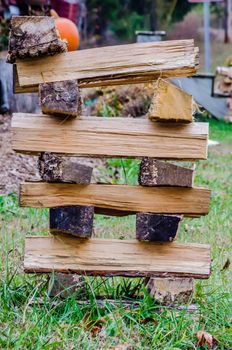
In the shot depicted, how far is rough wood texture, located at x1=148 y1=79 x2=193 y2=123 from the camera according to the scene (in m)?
3.29

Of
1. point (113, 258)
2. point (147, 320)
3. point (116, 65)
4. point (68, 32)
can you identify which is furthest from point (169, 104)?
point (68, 32)

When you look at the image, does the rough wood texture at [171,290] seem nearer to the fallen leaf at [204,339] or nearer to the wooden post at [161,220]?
the wooden post at [161,220]

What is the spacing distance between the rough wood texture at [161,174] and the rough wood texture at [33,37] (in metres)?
0.69

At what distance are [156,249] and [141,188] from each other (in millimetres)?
314

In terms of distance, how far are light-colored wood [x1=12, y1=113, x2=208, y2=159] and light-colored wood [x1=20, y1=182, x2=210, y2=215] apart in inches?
6.9

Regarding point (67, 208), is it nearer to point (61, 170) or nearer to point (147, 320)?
point (61, 170)

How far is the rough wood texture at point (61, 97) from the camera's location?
3332mm

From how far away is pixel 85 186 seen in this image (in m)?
3.47

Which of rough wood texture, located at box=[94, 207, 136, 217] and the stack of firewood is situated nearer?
the stack of firewood

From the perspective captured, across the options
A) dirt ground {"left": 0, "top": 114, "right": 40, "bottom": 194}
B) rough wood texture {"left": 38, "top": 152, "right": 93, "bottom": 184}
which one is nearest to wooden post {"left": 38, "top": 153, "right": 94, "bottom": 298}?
rough wood texture {"left": 38, "top": 152, "right": 93, "bottom": 184}

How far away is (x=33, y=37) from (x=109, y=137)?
588 millimetres

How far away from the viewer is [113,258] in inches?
138

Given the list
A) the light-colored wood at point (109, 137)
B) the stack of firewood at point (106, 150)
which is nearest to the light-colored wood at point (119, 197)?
the stack of firewood at point (106, 150)

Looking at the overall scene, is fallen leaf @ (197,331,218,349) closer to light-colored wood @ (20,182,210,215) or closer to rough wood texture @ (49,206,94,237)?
light-colored wood @ (20,182,210,215)
